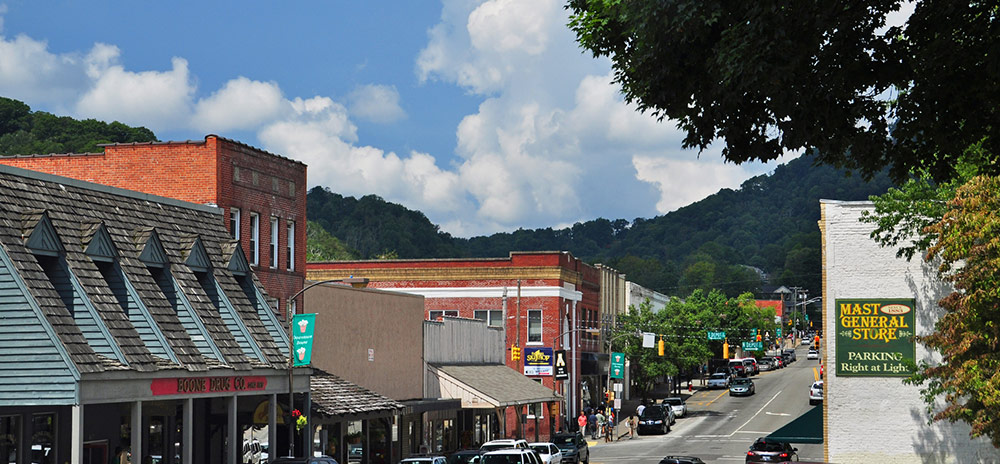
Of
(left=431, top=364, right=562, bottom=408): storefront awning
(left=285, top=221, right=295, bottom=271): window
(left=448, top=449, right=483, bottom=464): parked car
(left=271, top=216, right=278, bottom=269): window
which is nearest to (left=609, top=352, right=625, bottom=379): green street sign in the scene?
(left=431, top=364, right=562, bottom=408): storefront awning

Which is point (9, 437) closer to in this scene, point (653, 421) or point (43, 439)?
point (43, 439)

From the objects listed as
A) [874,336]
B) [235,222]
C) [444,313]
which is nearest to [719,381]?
[444,313]

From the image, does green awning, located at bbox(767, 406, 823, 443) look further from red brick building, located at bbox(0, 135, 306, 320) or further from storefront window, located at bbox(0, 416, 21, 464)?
storefront window, located at bbox(0, 416, 21, 464)

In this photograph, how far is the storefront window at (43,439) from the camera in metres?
27.7

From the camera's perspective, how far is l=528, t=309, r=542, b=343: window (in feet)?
261

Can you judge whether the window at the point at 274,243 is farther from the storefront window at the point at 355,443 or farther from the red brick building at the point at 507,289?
the red brick building at the point at 507,289

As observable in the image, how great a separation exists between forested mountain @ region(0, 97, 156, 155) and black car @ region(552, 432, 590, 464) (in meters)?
68.4

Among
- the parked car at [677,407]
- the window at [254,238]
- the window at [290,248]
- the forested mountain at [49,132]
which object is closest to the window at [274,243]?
the window at [290,248]

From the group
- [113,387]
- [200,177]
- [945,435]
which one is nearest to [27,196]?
[113,387]

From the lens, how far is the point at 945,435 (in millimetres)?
44906

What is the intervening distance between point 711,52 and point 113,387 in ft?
58.1

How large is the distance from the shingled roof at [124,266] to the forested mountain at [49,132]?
266 ft

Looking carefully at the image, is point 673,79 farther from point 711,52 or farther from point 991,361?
point 991,361

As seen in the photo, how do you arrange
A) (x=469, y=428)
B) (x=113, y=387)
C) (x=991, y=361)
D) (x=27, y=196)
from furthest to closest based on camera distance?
1. (x=469, y=428)
2. (x=991, y=361)
3. (x=27, y=196)
4. (x=113, y=387)
